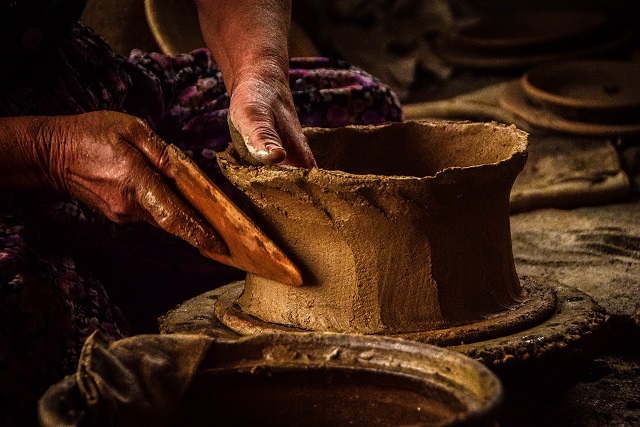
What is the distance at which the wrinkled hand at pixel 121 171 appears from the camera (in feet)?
5.98

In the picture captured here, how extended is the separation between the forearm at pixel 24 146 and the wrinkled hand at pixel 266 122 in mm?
400

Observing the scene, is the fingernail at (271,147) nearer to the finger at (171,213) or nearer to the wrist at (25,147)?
the finger at (171,213)

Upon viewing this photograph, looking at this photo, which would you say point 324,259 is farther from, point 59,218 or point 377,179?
point 59,218

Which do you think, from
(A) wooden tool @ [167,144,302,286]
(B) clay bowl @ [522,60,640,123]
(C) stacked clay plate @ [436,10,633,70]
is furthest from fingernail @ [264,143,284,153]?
(C) stacked clay plate @ [436,10,633,70]

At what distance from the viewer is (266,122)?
1.95 meters

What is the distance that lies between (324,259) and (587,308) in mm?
605

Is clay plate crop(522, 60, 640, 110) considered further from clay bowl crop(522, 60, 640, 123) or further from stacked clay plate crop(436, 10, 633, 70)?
stacked clay plate crop(436, 10, 633, 70)

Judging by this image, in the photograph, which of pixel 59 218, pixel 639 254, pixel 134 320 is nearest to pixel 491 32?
pixel 639 254

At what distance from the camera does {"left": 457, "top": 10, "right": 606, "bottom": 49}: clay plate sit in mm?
5543

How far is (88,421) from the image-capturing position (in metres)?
1.31

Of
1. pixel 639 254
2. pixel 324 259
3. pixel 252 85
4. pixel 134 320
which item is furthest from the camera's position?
pixel 639 254

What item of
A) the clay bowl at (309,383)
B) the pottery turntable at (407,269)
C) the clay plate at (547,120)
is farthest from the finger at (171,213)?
the clay plate at (547,120)

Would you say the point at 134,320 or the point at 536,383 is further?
the point at 134,320

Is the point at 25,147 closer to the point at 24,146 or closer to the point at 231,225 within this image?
the point at 24,146
